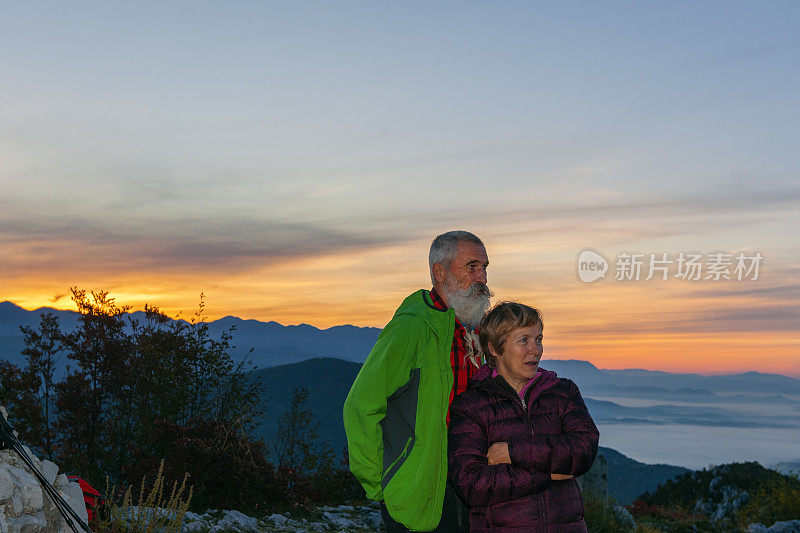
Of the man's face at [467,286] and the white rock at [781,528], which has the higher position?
the man's face at [467,286]

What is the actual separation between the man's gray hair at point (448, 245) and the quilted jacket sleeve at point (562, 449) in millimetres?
1164

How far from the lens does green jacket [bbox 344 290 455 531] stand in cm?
360

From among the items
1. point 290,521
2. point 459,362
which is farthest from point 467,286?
point 290,521

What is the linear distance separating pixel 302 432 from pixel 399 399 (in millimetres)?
9405

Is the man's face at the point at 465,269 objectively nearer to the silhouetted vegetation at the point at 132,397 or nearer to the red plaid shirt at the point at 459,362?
the red plaid shirt at the point at 459,362

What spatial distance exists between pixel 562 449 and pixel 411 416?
773 millimetres

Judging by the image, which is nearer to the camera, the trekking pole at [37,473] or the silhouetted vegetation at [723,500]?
the trekking pole at [37,473]

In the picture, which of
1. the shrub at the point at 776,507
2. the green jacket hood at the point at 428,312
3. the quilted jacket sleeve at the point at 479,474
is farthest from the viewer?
the shrub at the point at 776,507

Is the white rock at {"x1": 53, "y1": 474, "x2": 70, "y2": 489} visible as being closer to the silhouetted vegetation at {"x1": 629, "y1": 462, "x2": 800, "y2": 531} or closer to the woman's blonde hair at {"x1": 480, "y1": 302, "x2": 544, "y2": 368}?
the woman's blonde hair at {"x1": 480, "y1": 302, "x2": 544, "y2": 368}

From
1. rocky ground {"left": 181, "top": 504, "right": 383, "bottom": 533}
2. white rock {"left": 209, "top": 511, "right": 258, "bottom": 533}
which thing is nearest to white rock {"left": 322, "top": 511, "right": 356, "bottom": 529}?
rocky ground {"left": 181, "top": 504, "right": 383, "bottom": 533}

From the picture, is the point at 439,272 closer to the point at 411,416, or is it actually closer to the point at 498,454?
the point at 411,416

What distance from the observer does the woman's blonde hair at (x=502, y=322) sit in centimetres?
362

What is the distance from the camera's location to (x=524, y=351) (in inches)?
142

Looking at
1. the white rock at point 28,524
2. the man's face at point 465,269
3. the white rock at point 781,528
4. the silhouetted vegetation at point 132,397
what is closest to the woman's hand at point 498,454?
the man's face at point 465,269
